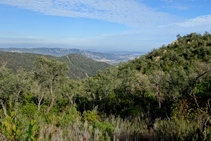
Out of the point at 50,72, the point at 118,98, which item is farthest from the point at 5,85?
the point at 118,98

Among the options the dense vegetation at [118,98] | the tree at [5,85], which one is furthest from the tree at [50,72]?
the tree at [5,85]

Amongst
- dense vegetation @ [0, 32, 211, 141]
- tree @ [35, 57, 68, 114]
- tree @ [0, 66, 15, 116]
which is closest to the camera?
dense vegetation @ [0, 32, 211, 141]

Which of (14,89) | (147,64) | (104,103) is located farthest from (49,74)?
(147,64)

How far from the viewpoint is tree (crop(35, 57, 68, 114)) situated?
19311 mm

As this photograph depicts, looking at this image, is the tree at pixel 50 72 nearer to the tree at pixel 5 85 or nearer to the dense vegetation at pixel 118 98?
the dense vegetation at pixel 118 98

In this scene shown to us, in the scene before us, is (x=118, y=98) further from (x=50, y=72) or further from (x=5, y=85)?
(x=5, y=85)

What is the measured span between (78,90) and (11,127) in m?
32.1

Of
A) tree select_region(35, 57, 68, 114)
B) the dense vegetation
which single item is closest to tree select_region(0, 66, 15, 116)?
the dense vegetation

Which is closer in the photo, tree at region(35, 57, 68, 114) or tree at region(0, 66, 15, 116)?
tree at region(35, 57, 68, 114)

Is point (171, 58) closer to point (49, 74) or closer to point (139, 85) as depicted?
point (139, 85)

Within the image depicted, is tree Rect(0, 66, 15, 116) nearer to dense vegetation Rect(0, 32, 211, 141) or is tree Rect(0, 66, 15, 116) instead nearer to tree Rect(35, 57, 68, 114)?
dense vegetation Rect(0, 32, 211, 141)

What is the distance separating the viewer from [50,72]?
19.9m

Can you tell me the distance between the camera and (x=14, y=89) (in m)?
20.6

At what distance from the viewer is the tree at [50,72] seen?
760 inches
